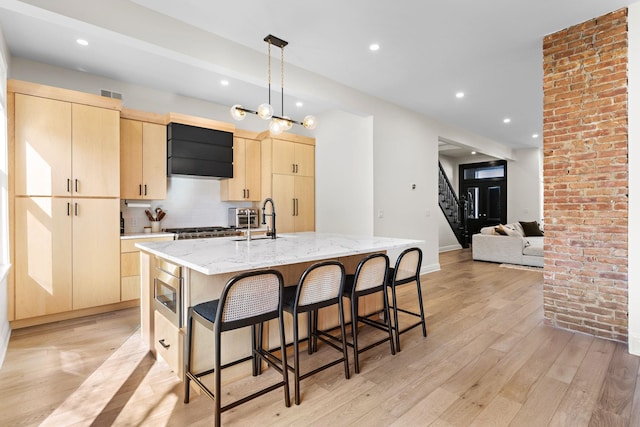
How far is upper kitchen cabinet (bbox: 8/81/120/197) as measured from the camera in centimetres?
325

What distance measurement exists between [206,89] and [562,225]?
4532 mm

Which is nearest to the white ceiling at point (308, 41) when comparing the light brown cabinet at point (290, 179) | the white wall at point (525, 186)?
the light brown cabinet at point (290, 179)

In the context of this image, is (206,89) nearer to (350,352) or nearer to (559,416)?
(350,352)

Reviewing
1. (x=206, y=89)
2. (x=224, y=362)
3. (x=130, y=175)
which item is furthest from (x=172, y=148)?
(x=224, y=362)

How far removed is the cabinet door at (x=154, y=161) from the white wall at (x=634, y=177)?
4.94 m

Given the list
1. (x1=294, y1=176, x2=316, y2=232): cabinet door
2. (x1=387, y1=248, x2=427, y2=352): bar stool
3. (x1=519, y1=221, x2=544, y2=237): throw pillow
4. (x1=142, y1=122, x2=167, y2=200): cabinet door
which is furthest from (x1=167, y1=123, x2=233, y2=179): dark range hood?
(x1=519, y1=221, x2=544, y2=237): throw pillow

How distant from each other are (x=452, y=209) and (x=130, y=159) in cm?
847

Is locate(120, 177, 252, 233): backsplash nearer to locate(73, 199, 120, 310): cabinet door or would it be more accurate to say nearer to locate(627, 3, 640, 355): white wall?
locate(73, 199, 120, 310): cabinet door

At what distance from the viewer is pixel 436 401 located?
203cm

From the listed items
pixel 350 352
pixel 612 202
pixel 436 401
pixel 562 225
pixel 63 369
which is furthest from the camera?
pixel 562 225

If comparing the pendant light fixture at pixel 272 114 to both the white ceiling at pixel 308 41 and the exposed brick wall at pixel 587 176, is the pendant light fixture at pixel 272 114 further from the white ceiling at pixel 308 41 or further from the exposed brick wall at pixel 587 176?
the exposed brick wall at pixel 587 176

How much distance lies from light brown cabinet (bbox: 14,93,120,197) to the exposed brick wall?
15.4ft

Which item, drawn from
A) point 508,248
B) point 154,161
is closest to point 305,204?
point 154,161

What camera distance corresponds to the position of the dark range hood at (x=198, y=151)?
4.35m
